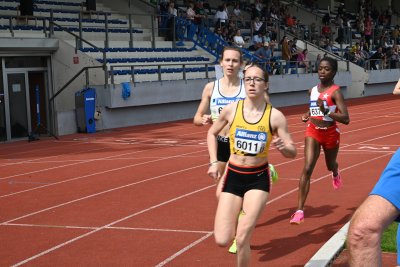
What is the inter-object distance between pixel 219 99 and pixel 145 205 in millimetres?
3118

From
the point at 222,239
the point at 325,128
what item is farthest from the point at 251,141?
the point at 325,128

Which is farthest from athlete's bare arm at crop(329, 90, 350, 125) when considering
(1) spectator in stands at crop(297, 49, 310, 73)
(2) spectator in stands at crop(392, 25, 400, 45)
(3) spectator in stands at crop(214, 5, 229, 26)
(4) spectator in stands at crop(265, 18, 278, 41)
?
(2) spectator in stands at crop(392, 25, 400, 45)

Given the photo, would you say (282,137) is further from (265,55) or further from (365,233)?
(265,55)

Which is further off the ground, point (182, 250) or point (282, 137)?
point (282, 137)

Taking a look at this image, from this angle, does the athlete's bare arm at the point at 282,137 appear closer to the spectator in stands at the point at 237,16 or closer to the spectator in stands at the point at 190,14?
the spectator in stands at the point at 190,14

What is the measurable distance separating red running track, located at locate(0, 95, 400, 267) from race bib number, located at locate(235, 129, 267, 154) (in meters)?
1.32

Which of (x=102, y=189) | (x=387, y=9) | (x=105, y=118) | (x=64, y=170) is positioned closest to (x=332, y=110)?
(x=102, y=189)

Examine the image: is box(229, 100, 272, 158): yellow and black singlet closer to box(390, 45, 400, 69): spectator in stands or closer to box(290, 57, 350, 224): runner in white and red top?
box(290, 57, 350, 224): runner in white and red top

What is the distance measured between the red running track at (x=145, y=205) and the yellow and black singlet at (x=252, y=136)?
4.27 ft

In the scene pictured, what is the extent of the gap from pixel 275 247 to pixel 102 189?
4912 mm

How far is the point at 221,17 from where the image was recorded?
1385 inches

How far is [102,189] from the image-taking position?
12156mm

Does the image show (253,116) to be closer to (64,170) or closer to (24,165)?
(64,170)

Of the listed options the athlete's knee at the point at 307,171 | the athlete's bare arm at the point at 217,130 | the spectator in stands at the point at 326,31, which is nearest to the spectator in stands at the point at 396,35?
the spectator in stands at the point at 326,31
